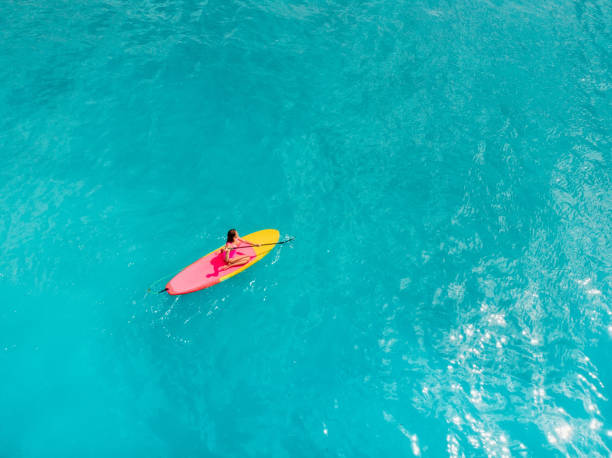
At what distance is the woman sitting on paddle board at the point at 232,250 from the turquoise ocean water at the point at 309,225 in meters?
0.64

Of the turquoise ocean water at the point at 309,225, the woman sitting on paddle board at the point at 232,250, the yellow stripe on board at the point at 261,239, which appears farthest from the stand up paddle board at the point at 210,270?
the turquoise ocean water at the point at 309,225

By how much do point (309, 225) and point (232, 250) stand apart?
3.17m

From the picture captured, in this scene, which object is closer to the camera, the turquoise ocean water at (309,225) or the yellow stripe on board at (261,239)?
the turquoise ocean water at (309,225)

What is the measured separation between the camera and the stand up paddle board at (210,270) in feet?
43.8

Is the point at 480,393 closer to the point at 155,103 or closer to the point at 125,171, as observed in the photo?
the point at 125,171

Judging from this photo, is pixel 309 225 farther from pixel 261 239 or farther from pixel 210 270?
pixel 210 270

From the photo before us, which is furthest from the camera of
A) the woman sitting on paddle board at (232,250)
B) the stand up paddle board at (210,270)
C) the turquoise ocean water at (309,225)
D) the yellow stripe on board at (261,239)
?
the yellow stripe on board at (261,239)

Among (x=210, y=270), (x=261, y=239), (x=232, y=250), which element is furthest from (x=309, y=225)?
(x=210, y=270)

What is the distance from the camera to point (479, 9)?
23.5m

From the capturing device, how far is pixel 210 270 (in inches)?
543

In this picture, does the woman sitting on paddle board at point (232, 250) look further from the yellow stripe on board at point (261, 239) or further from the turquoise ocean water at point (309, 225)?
the turquoise ocean water at point (309, 225)

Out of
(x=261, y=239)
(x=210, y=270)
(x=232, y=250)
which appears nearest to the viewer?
(x=210, y=270)

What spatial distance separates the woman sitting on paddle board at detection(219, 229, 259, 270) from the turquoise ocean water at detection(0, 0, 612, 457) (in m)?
0.64

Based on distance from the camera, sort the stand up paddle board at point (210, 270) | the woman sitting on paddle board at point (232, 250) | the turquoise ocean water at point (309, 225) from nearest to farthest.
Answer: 1. the turquoise ocean water at point (309, 225)
2. the stand up paddle board at point (210, 270)
3. the woman sitting on paddle board at point (232, 250)
